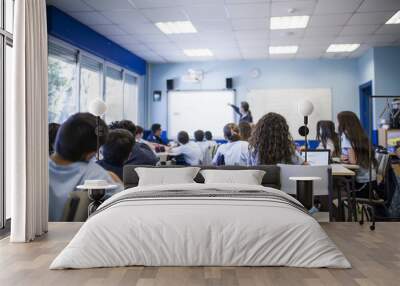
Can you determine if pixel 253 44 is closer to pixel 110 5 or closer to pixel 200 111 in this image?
pixel 200 111

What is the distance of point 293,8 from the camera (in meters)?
6.78

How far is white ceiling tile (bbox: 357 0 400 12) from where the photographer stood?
21.5ft

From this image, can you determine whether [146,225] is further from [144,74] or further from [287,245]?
[144,74]

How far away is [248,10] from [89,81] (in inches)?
129

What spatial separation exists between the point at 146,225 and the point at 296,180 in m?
2.08

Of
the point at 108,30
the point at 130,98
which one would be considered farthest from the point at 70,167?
the point at 130,98

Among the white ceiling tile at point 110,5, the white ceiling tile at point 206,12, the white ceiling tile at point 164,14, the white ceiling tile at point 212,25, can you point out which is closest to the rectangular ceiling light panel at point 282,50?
the white ceiling tile at point 212,25

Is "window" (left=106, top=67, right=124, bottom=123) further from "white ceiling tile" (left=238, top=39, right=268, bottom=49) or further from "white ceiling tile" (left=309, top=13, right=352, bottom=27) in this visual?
"white ceiling tile" (left=309, top=13, right=352, bottom=27)

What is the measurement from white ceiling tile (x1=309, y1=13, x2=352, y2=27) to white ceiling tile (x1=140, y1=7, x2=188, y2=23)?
2.11 meters

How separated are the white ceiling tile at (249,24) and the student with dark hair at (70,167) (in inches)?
117

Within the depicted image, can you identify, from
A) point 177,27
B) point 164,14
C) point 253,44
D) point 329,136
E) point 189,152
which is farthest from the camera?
point 253,44

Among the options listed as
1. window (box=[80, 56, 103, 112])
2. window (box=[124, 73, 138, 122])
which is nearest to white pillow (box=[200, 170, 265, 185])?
window (box=[80, 56, 103, 112])

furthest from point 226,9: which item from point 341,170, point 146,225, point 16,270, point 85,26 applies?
point 16,270

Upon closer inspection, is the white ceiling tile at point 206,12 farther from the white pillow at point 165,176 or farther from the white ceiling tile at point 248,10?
the white pillow at point 165,176
